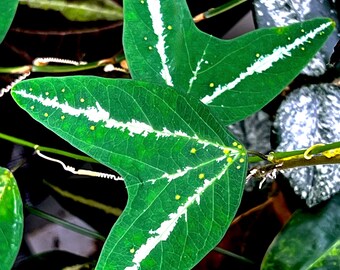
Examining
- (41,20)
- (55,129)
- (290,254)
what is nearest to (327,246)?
(290,254)

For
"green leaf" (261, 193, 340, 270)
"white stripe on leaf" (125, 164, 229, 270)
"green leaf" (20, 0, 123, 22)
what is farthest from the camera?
"green leaf" (20, 0, 123, 22)

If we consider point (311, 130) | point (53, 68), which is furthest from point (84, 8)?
point (311, 130)

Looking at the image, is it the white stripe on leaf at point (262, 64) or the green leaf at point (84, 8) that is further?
the green leaf at point (84, 8)

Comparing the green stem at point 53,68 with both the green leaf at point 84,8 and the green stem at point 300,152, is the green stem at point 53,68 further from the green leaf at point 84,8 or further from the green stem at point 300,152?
the green stem at point 300,152

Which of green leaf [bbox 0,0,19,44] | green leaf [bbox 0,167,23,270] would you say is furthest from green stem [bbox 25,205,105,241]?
green leaf [bbox 0,0,19,44]

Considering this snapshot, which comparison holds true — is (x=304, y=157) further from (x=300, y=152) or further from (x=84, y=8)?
(x=84, y=8)

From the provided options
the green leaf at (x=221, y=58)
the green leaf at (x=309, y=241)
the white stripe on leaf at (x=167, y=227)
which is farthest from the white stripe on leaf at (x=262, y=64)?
the green leaf at (x=309, y=241)

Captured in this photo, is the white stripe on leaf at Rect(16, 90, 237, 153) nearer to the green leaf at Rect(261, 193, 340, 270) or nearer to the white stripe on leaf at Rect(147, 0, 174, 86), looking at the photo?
the white stripe on leaf at Rect(147, 0, 174, 86)

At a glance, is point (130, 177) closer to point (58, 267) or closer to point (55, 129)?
point (55, 129)
